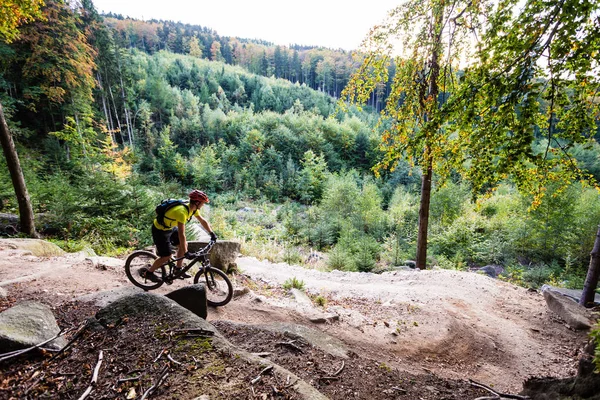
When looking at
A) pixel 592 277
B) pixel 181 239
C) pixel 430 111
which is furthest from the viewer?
pixel 592 277

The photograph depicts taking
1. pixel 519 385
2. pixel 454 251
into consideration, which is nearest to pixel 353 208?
pixel 454 251

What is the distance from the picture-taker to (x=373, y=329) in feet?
15.8

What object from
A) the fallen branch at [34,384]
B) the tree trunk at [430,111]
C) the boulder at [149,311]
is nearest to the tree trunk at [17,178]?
the boulder at [149,311]

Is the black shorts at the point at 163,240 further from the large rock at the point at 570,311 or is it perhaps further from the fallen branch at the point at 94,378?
the large rock at the point at 570,311

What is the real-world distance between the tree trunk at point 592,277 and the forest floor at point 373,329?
0.79 meters

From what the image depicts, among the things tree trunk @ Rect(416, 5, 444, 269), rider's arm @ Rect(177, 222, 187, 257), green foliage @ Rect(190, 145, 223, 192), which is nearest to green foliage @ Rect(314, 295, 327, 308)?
rider's arm @ Rect(177, 222, 187, 257)

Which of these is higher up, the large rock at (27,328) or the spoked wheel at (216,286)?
the large rock at (27,328)

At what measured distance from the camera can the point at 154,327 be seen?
105 inches

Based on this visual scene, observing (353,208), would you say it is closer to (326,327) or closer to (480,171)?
(326,327)

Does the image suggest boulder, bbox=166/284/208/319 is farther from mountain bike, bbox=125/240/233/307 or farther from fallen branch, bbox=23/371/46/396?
fallen branch, bbox=23/371/46/396

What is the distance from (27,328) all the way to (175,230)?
259cm

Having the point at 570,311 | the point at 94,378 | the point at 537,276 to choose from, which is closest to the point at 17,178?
the point at 94,378

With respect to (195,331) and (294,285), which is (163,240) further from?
(294,285)

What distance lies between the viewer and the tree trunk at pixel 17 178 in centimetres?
695
